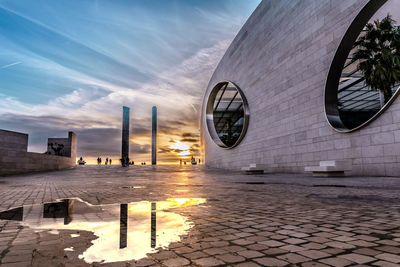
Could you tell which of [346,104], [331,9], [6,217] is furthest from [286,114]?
[346,104]

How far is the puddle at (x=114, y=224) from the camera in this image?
86.7 inches

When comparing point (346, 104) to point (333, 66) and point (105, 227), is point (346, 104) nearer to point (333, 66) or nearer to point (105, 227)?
point (333, 66)

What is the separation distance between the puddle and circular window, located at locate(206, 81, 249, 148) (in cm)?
1887

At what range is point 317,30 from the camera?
13.7 m

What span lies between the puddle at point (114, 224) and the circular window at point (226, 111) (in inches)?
743

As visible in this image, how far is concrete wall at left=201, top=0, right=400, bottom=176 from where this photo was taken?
34.9ft

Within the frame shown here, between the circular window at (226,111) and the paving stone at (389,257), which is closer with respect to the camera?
the paving stone at (389,257)

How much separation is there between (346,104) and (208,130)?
18.4m

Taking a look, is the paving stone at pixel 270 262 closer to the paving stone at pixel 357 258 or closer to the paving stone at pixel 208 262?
the paving stone at pixel 208 262

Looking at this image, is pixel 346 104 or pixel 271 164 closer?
pixel 271 164

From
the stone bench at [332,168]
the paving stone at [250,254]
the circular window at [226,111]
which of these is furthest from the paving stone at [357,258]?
the circular window at [226,111]

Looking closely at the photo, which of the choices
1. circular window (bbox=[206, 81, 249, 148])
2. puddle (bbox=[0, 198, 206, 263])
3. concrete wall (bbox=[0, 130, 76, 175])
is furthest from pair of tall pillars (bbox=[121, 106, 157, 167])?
puddle (bbox=[0, 198, 206, 263])

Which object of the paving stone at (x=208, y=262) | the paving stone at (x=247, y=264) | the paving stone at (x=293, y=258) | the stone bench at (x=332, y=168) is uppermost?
the stone bench at (x=332, y=168)

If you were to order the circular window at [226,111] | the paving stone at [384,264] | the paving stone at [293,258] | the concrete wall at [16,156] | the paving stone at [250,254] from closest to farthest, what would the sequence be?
the paving stone at [384,264]
the paving stone at [293,258]
the paving stone at [250,254]
the concrete wall at [16,156]
the circular window at [226,111]
